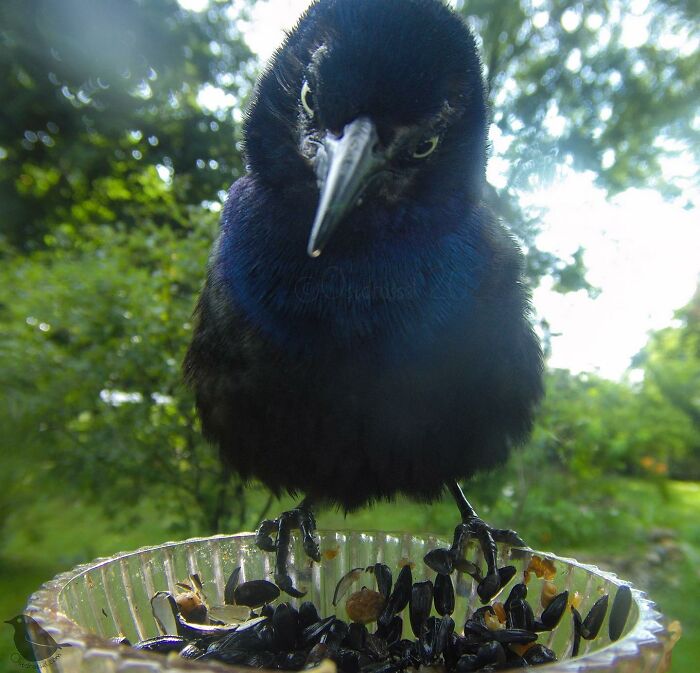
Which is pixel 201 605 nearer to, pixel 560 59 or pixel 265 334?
pixel 265 334

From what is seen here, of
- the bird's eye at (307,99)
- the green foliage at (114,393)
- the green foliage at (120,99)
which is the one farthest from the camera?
the green foliage at (120,99)

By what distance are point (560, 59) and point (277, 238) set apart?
3.79 meters

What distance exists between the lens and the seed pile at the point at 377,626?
0.94 meters

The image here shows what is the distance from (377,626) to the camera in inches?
43.8

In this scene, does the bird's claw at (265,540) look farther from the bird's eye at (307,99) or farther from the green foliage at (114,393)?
the green foliage at (114,393)

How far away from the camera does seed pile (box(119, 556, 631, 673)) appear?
938 mm

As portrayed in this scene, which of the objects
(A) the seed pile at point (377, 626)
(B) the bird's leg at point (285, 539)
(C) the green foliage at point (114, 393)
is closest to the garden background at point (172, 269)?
(C) the green foliage at point (114, 393)

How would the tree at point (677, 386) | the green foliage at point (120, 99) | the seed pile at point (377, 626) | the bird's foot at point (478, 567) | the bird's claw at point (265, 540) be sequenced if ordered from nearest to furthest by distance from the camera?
the seed pile at point (377, 626) < the bird's foot at point (478, 567) < the bird's claw at point (265, 540) < the green foliage at point (120, 99) < the tree at point (677, 386)

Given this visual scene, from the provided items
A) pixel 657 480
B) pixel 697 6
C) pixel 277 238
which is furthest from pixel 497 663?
pixel 657 480

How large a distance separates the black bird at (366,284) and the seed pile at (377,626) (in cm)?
7

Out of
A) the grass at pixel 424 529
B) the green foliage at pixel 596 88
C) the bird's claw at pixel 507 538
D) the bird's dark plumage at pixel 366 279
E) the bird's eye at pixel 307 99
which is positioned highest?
the green foliage at pixel 596 88

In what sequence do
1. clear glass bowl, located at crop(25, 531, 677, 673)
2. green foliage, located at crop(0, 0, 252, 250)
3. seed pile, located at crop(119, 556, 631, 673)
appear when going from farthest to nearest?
1. green foliage, located at crop(0, 0, 252, 250)
2. seed pile, located at crop(119, 556, 631, 673)
3. clear glass bowl, located at crop(25, 531, 677, 673)

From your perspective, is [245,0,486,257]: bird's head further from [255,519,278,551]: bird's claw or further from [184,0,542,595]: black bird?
[255,519,278,551]: bird's claw

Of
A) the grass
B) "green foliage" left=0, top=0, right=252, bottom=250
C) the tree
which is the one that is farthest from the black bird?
the tree
